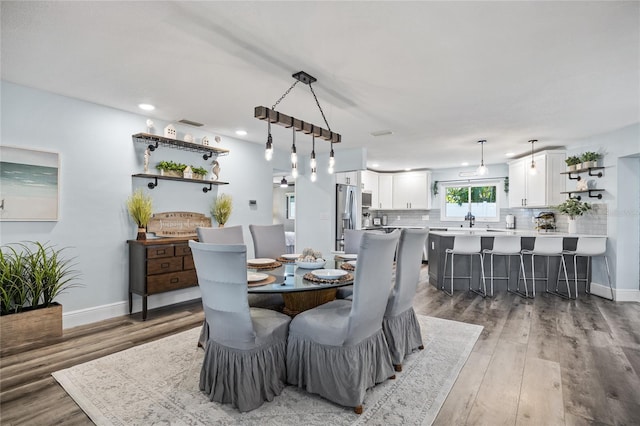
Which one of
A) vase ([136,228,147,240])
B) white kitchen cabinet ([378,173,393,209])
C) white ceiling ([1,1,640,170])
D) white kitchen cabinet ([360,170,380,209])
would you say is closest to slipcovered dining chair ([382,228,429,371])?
white ceiling ([1,1,640,170])

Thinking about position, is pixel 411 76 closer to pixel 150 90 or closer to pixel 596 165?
pixel 150 90

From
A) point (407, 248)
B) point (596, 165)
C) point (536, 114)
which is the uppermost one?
point (536, 114)

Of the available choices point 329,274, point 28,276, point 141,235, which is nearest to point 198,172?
point 141,235

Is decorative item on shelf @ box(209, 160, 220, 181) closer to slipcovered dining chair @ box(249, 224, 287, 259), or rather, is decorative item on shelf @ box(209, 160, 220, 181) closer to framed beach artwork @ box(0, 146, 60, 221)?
slipcovered dining chair @ box(249, 224, 287, 259)

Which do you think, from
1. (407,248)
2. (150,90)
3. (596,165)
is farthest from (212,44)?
(596,165)

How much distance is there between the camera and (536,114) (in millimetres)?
3873

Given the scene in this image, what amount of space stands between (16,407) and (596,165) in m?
6.96

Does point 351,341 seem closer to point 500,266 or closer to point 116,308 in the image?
point 116,308

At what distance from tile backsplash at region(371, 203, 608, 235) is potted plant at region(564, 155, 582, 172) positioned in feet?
2.14

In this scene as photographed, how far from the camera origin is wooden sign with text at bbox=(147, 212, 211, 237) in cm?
418

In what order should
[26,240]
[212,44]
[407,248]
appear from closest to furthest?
[212,44] < [407,248] < [26,240]

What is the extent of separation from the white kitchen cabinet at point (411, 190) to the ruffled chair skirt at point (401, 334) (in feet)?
19.1

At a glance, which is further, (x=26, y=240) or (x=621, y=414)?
(x=26, y=240)

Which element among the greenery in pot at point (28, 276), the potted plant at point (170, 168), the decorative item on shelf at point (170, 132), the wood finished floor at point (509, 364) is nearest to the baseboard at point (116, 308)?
the wood finished floor at point (509, 364)
